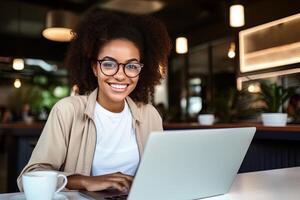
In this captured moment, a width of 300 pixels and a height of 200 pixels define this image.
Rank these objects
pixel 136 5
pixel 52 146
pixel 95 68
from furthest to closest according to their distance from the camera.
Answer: pixel 136 5 → pixel 95 68 → pixel 52 146

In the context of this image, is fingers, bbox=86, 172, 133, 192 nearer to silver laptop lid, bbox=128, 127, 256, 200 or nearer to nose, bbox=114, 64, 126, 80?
silver laptop lid, bbox=128, 127, 256, 200

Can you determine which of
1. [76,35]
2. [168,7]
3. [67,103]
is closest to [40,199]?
[67,103]

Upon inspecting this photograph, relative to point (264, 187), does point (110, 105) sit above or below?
above

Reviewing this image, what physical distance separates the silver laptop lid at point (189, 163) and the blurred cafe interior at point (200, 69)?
124 cm

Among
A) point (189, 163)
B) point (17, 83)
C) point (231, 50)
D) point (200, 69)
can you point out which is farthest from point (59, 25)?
point (17, 83)

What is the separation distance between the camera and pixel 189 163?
0.82 metres

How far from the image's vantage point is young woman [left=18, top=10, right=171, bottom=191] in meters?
1.29

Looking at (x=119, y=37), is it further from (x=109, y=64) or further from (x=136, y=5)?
(x=136, y=5)

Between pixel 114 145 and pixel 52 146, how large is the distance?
272 millimetres

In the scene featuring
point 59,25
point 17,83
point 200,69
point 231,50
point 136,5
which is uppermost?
point 136,5

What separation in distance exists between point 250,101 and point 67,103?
9.04ft

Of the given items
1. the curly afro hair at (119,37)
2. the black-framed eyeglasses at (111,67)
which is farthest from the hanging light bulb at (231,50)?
the black-framed eyeglasses at (111,67)

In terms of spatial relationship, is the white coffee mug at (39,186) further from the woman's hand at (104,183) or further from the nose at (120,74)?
the nose at (120,74)

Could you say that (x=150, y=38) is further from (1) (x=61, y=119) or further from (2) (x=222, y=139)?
(2) (x=222, y=139)
